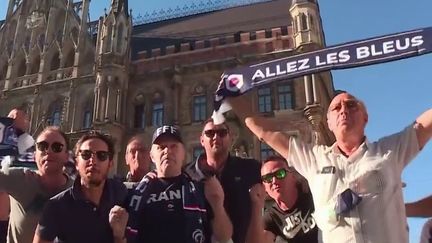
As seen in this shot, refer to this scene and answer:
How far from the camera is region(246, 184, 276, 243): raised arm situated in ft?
12.0

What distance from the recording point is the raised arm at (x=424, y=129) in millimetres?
3076

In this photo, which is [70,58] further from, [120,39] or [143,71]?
[143,71]

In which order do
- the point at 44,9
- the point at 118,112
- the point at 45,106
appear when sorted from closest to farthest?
the point at 118,112 → the point at 45,106 → the point at 44,9

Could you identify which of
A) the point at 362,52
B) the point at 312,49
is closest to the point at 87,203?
the point at 362,52

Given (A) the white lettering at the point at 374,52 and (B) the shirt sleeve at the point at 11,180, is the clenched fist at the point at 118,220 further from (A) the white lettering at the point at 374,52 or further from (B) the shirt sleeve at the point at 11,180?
(A) the white lettering at the point at 374,52

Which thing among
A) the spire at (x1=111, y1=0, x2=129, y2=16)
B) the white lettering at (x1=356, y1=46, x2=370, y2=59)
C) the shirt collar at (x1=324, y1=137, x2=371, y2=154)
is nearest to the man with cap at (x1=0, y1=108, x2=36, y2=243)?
the shirt collar at (x1=324, y1=137, x2=371, y2=154)

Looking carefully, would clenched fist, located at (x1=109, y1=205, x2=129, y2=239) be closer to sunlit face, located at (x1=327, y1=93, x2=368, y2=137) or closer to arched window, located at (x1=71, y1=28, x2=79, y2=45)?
sunlit face, located at (x1=327, y1=93, x2=368, y2=137)

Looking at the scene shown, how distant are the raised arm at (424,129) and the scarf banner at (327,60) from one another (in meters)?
0.67

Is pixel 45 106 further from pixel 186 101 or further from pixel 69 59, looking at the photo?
pixel 186 101

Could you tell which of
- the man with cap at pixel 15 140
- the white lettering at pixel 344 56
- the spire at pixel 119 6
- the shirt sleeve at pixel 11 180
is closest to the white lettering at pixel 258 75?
the white lettering at pixel 344 56

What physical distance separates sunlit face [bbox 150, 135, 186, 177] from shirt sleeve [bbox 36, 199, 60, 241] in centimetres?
78

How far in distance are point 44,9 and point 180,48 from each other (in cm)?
874

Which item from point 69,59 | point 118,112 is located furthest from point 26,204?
point 69,59

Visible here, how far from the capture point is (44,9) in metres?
25.6
